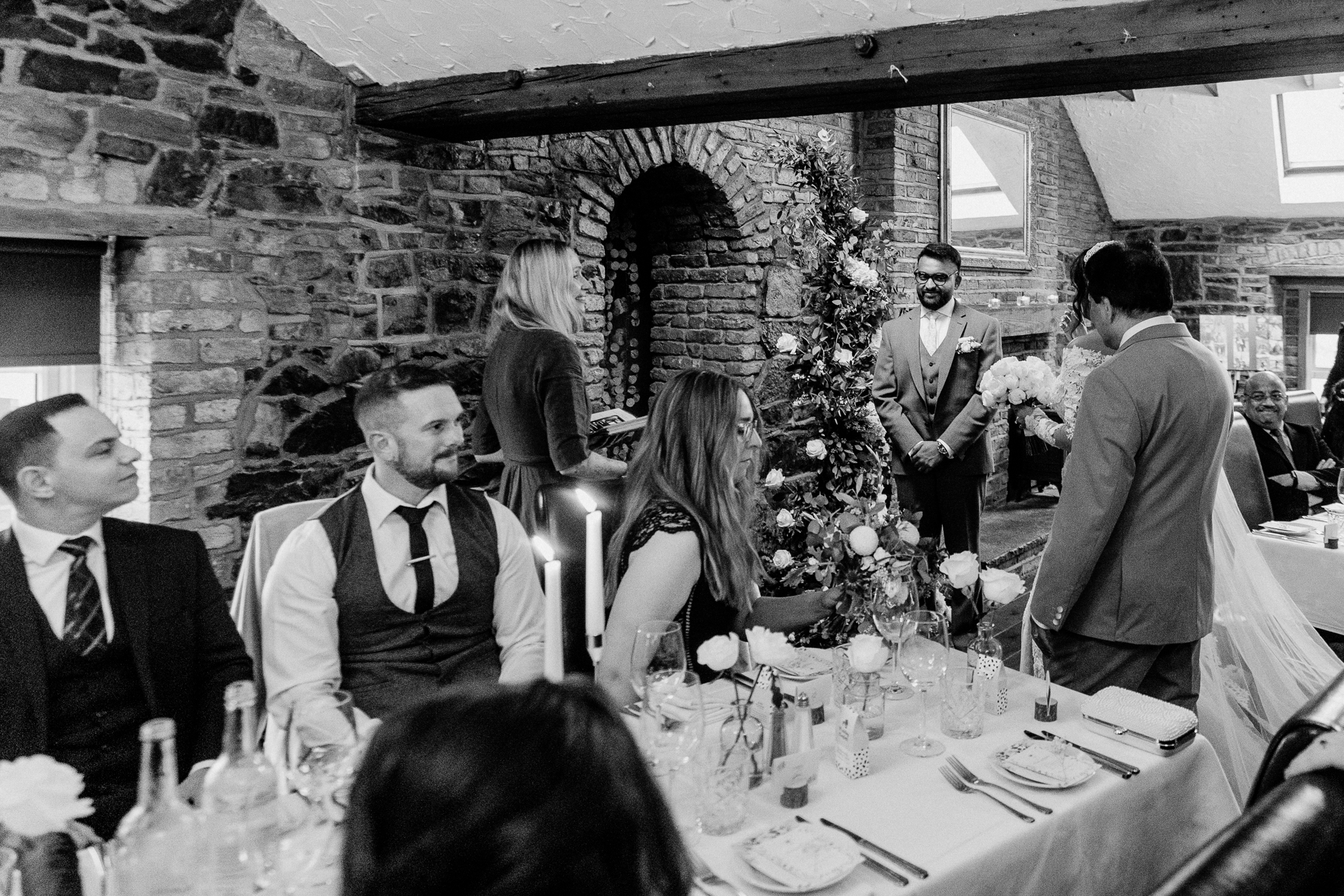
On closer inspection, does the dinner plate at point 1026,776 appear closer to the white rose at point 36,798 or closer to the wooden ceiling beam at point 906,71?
the white rose at point 36,798

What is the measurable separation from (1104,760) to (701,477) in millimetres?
1027

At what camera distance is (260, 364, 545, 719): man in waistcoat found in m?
2.28

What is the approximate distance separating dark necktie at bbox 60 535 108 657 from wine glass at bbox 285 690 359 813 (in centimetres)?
72

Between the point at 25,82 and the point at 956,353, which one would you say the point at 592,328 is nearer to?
the point at 956,353

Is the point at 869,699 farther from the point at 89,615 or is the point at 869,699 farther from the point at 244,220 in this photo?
the point at 244,220

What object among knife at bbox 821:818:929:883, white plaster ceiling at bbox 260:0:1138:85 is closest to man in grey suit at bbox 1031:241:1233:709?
white plaster ceiling at bbox 260:0:1138:85

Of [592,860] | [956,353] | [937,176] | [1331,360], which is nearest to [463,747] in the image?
[592,860]

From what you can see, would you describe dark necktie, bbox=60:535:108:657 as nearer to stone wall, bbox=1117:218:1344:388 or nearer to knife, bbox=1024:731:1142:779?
knife, bbox=1024:731:1142:779

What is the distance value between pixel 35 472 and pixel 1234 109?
26.3 feet

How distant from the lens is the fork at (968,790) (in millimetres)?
1675

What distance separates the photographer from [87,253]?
3182 mm

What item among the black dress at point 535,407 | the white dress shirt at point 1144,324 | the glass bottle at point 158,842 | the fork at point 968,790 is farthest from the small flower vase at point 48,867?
the white dress shirt at point 1144,324

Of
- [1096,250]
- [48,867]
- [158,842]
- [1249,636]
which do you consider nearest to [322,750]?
[158,842]

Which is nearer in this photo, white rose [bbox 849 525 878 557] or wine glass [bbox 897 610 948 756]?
wine glass [bbox 897 610 948 756]
